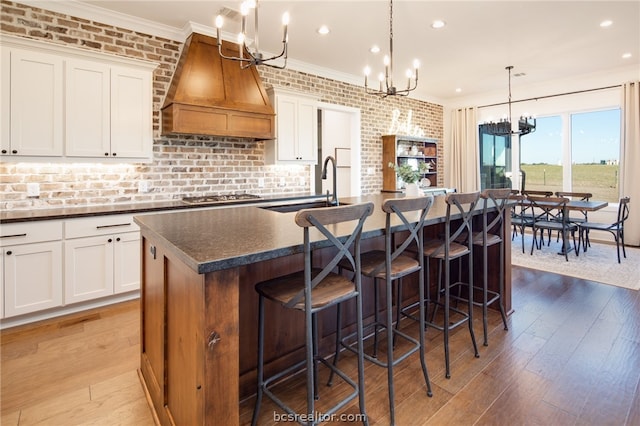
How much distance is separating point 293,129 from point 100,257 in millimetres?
2806

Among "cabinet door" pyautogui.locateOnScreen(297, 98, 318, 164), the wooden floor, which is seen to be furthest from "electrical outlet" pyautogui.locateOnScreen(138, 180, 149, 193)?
"cabinet door" pyautogui.locateOnScreen(297, 98, 318, 164)

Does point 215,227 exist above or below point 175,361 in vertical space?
above

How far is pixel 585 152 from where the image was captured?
6441mm

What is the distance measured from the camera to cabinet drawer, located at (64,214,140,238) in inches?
119

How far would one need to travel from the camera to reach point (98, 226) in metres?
3.15

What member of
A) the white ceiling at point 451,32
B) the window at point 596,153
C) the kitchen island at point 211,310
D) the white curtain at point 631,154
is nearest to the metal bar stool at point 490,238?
the kitchen island at point 211,310

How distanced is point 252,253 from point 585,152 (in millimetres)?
7379

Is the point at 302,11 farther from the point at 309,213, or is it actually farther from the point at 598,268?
the point at 598,268

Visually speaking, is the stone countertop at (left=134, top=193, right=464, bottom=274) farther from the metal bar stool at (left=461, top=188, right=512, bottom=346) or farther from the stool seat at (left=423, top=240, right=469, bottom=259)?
the metal bar stool at (left=461, top=188, right=512, bottom=346)

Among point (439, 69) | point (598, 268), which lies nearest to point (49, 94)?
point (439, 69)

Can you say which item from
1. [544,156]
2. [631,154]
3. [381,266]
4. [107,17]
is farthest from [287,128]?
[631,154]

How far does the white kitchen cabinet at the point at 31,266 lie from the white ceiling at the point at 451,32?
7.36 feet

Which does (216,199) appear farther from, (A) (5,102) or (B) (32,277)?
(A) (5,102)

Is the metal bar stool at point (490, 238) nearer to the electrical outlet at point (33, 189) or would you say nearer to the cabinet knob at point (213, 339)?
the cabinet knob at point (213, 339)
